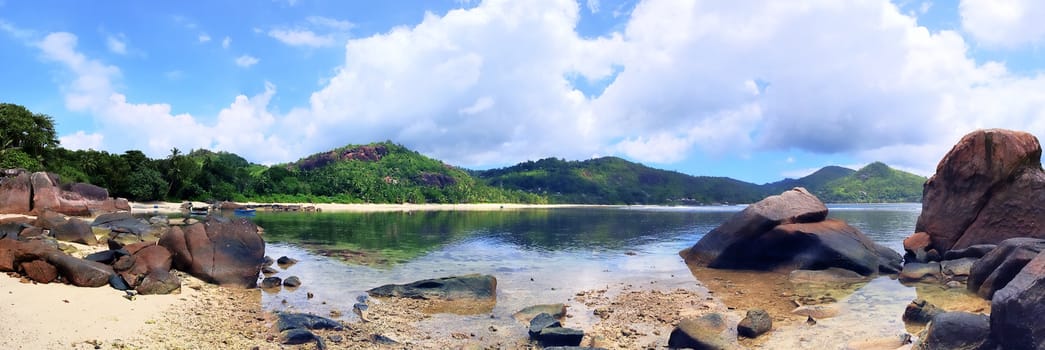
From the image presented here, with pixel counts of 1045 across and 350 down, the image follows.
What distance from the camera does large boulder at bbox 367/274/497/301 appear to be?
2059 cm

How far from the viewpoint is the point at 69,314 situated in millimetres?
12812

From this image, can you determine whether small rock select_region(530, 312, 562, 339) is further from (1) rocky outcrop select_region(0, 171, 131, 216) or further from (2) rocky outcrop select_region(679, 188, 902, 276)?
(1) rocky outcrop select_region(0, 171, 131, 216)

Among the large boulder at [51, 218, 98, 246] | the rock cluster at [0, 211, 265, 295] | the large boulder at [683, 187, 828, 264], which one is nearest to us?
the rock cluster at [0, 211, 265, 295]

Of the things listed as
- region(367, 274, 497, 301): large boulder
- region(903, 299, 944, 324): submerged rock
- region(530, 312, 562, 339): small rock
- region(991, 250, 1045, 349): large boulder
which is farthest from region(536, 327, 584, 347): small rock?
region(903, 299, 944, 324): submerged rock

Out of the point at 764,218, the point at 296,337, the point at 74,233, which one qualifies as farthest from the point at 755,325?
the point at 74,233

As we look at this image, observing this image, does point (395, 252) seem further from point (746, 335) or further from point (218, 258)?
point (746, 335)

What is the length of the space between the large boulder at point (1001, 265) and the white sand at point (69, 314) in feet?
85.3

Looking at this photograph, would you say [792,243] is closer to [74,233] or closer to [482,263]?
[482,263]

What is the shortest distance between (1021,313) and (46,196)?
63897 millimetres

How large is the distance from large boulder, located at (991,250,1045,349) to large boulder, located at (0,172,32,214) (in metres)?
61.2

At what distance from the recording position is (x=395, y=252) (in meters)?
36.9

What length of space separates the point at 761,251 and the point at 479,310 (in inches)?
681

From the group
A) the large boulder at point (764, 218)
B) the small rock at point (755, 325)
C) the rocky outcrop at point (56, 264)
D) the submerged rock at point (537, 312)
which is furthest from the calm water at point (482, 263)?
the small rock at point (755, 325)

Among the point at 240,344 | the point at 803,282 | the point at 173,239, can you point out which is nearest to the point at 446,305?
the point at 240,344
